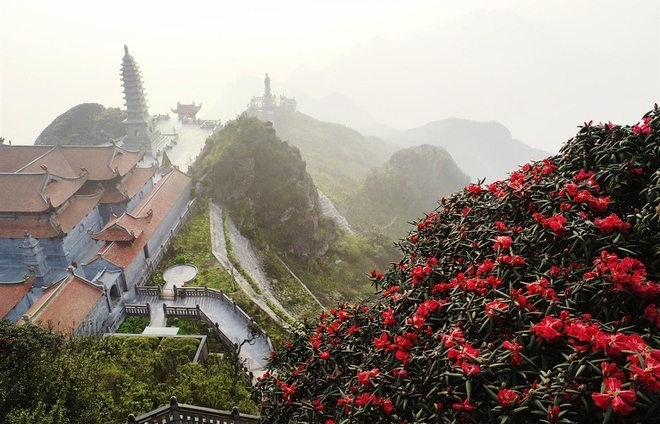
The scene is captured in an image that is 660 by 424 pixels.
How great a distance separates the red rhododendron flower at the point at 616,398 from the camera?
409cm

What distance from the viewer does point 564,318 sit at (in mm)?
5094

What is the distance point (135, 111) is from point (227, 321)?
111ft

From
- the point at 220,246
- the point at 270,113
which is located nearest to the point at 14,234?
the point at 220,246

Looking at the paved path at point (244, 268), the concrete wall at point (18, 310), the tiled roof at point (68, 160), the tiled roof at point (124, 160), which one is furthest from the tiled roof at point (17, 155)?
the concrete wall at point (18, 310)

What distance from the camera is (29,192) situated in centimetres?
2564

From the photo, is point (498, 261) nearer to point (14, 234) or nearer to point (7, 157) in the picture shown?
point (14, 234)

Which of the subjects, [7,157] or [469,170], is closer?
[7,157]

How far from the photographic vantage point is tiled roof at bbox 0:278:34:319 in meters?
20.1

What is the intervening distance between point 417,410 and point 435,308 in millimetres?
1620

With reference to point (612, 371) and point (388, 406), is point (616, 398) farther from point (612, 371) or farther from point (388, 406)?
point (388, 406)

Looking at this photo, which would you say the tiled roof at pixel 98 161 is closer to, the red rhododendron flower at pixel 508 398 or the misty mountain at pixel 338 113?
the red rhododendron flower at pixel 508 398

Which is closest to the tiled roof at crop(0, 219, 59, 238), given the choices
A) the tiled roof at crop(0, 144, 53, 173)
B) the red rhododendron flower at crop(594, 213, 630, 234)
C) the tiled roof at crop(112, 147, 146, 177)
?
the tiled roof at crop(0, 144, 53, 173)

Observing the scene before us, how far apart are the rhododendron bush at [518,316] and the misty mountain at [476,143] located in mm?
126352

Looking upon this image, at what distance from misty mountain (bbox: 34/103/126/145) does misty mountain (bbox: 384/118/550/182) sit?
9258 centimetres
